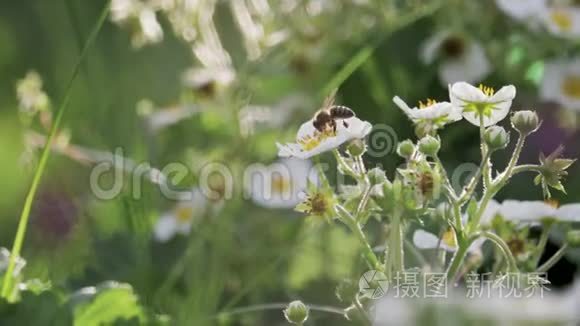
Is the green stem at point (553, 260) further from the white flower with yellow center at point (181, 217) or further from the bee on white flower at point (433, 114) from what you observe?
the white flower with yellow center at point (181, 217)

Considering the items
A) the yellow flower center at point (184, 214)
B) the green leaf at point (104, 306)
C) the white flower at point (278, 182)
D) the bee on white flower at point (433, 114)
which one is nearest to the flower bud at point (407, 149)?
the bee on white flower at point (433, 114)

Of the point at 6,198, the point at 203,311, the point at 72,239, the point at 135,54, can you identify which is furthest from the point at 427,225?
the point at 135,54

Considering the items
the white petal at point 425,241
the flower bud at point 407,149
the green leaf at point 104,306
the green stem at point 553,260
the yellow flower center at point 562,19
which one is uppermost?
the yellow flower center at point 562,19

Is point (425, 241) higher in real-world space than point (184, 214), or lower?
lower

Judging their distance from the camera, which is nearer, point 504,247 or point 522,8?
point 504,247

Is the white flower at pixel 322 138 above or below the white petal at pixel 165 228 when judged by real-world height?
below

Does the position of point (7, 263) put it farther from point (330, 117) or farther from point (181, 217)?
point (181, 217)

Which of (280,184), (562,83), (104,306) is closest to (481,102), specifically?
(104,306)
